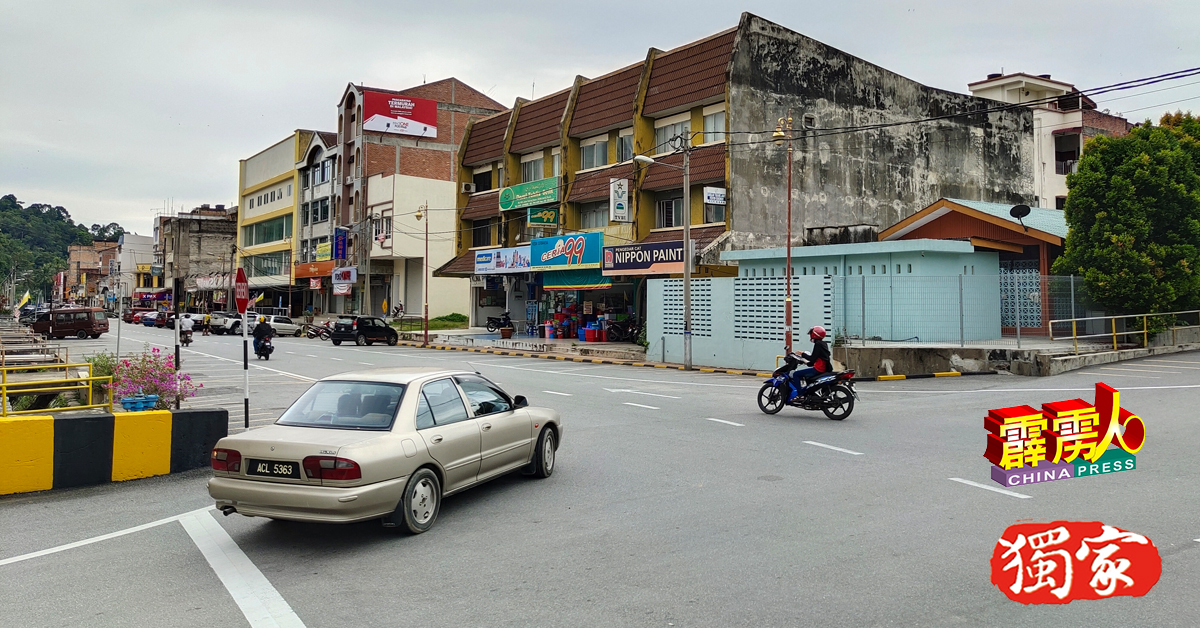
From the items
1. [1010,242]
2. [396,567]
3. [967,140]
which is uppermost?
[967,140]

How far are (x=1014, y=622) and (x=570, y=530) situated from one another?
3601mm

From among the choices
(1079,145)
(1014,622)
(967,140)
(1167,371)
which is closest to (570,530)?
(1014,622)

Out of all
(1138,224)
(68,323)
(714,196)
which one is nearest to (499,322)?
(714,196)

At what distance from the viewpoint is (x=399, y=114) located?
215ft

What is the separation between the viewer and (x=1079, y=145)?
1973 inches

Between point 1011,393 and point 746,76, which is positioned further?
point 746,76

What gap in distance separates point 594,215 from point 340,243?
104ft

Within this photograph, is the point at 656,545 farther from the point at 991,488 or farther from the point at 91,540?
the point at 91,540

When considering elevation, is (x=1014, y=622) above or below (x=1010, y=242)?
below

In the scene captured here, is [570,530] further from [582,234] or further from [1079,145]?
[1079,145]

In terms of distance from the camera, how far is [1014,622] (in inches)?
193

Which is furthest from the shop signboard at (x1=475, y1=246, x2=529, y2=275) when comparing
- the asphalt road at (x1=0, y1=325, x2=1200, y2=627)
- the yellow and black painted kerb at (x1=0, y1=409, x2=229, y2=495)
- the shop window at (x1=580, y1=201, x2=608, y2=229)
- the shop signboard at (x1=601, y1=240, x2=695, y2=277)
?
the yellow and black painted kerb at (x1=0, y1=409, x2=229, y2=495)

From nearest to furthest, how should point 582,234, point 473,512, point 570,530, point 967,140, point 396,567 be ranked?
point 396,567
point 570,530
point 473,512
point 582,234
point 967,140

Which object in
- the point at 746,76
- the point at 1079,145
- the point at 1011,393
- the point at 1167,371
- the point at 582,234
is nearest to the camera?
the point at 1011,393
